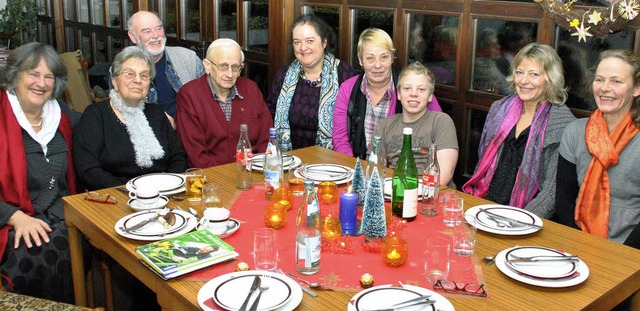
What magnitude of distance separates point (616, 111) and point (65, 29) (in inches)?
241

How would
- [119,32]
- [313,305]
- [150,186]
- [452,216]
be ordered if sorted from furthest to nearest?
[119,32] → [150,186] → [452,216] → [313,305]

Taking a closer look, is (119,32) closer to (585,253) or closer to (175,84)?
(175,84)

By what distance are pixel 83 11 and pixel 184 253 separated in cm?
552

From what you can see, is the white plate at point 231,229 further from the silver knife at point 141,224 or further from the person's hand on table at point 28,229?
the person's hand on table at point 28,229

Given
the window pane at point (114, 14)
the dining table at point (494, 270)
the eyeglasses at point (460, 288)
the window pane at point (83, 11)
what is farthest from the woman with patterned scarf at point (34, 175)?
the window pane at point (83, 11)

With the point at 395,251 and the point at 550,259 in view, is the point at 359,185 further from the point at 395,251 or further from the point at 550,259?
the point at 550,259

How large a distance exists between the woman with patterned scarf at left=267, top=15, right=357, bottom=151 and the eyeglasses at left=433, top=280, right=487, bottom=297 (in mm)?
1813

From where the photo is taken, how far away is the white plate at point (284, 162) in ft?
8.00

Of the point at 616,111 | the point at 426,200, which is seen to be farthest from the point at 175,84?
the point at 616,111

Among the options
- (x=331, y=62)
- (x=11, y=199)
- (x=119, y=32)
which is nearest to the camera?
(x=11, y=199)

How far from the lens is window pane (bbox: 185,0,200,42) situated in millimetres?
4605

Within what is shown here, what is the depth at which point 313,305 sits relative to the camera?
Result: 141 cm

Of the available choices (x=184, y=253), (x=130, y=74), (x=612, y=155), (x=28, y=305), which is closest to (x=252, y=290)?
(x=184, y=253)

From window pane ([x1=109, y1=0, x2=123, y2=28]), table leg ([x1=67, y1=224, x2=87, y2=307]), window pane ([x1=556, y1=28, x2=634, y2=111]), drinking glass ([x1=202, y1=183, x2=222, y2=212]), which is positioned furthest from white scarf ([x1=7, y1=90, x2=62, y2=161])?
window pane ([x1=109, y1=0, x2=123, y2=28])
